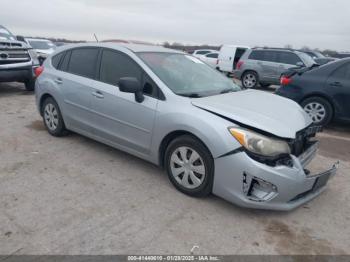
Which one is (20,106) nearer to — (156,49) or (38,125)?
(38,125)

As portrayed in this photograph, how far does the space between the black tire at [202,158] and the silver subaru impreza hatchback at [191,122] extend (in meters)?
0.01

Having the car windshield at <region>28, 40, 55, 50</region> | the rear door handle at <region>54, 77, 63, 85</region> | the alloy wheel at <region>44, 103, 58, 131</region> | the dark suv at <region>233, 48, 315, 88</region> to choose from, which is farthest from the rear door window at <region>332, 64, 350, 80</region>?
the car windshield at <region>28, 40, 55, 50</region>

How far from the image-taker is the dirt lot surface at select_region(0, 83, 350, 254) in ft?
9.12

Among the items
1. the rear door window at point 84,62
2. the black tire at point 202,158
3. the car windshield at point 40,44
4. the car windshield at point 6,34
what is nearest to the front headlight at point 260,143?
the black tire at point 202,158

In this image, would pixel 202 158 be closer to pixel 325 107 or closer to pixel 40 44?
pixel 325 107

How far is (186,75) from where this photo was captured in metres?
4.18

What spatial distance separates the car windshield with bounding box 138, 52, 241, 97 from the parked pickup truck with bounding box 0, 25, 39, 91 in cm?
587

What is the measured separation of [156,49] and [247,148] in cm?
223

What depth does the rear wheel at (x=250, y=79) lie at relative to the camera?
13484mm

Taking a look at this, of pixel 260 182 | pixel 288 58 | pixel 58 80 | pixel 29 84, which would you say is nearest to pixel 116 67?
pixel 58 80

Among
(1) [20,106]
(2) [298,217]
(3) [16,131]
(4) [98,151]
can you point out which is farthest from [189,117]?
(1) [20,106]

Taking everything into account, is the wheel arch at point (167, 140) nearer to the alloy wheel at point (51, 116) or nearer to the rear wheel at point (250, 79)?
the alloy wheel at point (51, 116)

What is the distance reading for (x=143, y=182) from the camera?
3934 mm

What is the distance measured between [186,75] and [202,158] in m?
1.32
